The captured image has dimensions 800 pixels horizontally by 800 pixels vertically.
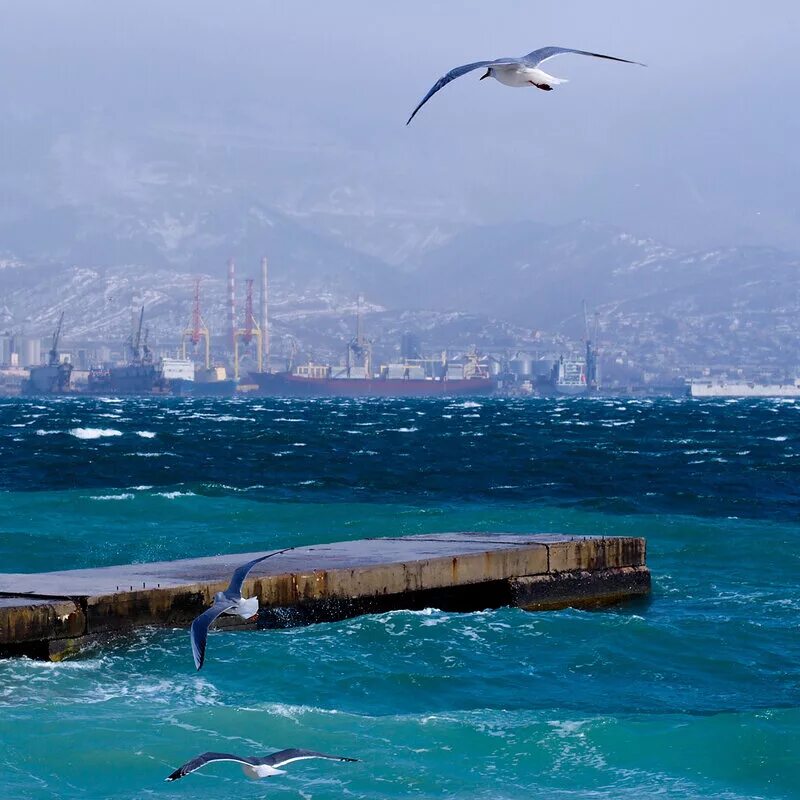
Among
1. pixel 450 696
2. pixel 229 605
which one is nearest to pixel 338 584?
pixel 450 696

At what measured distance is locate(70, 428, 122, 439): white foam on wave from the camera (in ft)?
240

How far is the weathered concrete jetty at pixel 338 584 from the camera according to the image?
12.8m

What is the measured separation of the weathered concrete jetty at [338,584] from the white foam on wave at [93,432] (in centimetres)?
5698

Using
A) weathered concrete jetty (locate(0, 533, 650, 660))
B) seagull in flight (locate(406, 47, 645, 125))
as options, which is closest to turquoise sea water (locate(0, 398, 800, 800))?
weathered concrete jetty (locate(0, 533, 650, 660))

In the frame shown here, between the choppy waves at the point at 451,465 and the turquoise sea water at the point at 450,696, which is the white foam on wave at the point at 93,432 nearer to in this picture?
the choppy waves at the point at 451,465

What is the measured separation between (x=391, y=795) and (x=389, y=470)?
34.4 metres

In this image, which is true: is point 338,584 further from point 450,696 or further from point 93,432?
point 93,432

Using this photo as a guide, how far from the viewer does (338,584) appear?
48.3ft

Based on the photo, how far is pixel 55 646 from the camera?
41.4 ft

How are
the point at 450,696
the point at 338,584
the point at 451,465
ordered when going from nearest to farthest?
the point at 450,696
the point at 338,584
the point at 451,465

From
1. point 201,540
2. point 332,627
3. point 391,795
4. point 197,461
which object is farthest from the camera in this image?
point 197,461

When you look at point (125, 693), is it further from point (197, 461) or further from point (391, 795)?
point (197, 461)

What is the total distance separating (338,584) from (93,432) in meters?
65.9

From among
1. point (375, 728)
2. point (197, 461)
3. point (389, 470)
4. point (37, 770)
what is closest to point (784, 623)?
point (375, 728)
